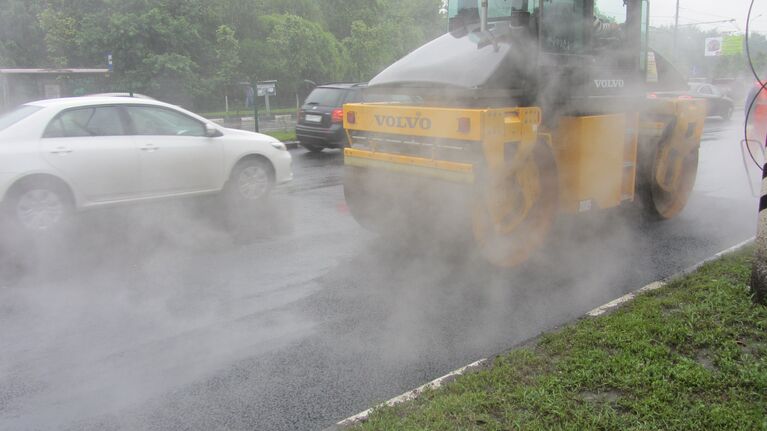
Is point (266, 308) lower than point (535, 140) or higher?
lower

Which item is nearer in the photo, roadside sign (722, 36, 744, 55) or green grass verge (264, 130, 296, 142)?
roadside sign (722, 36, 744, 55)

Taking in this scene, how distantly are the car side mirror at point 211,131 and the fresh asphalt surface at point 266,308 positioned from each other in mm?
822

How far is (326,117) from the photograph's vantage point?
1164 cm

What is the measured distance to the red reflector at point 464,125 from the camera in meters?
4.45

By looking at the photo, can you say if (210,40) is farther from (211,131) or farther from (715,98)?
(211,131)

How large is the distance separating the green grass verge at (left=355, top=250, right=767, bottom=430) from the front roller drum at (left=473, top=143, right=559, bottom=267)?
1278mm

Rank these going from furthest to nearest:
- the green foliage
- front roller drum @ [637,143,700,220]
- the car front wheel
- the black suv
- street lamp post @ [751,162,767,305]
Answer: the black suv → the green foliage → the car front wheel → front roller drum @ [637,143,700,220] → street lamp post @ [751,162,767,305]

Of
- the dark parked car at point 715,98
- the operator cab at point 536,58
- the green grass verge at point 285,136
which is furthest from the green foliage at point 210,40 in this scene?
the dark parked car at point 715,98

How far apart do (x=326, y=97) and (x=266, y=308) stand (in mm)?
8401

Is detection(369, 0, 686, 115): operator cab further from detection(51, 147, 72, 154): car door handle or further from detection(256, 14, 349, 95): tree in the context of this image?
detection(256, 14, 349, 95): tree

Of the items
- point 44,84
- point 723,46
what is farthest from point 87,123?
point 44,84

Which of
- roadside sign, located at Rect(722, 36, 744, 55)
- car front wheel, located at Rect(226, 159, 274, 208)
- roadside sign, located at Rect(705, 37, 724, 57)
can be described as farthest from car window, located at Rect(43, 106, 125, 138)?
roadside sign, located at Rect(705, 37, 724, 57)

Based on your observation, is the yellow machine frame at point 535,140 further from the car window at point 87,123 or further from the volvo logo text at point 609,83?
the car window at point 87,123

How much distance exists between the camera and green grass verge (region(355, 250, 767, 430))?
2.52 m
